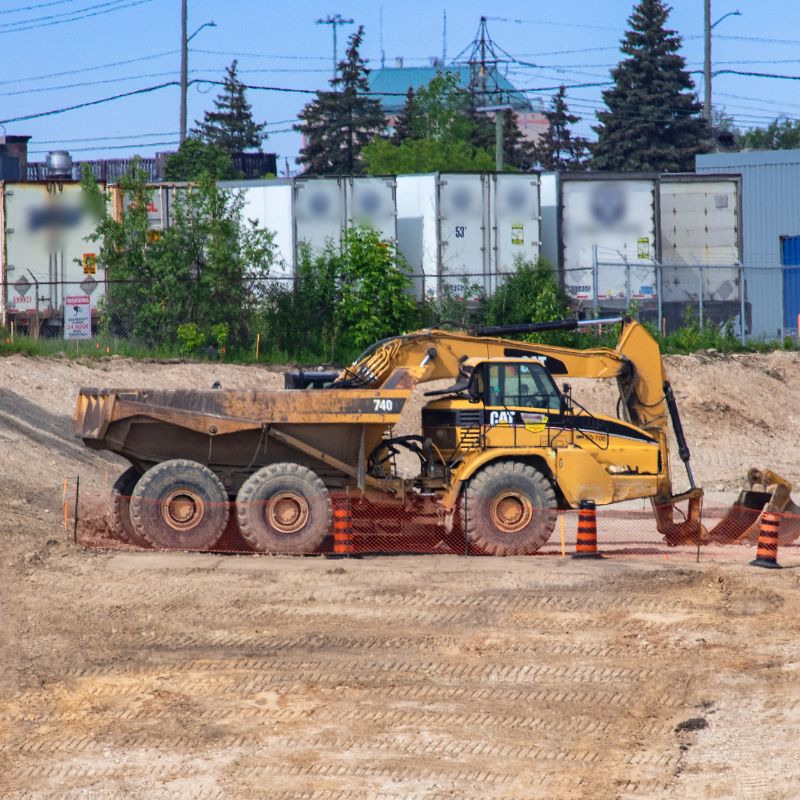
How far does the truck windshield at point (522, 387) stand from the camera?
17.2 meters

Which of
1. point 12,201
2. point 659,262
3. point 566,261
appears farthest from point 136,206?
point 659,262

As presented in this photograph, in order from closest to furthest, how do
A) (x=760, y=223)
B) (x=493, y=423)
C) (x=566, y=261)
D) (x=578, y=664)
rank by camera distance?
(x=578, y=664), (x=493, y=423), (x=566, y=261), (x=760, y=223)

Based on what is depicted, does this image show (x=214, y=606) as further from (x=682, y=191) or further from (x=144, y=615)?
(x=682, y=191)

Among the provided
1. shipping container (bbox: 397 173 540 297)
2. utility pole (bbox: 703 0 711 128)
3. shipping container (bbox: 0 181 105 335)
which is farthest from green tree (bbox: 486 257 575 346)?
utility pole (bbox: 703 0 711 128)

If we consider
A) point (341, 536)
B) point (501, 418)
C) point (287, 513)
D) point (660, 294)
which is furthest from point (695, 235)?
point (287, 513)

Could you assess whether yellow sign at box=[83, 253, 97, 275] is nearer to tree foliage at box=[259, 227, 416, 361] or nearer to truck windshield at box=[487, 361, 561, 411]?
tree foliage at box=[259, 227, 416, 361]

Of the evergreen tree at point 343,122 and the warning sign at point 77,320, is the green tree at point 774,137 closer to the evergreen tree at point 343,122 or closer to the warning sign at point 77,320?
the evergreen tree at point 343,122

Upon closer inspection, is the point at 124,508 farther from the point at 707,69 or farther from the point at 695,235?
the point at 707,69

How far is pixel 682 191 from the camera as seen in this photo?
3416 centimetres

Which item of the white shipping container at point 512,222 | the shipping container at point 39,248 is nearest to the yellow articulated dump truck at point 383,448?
the shipping container at point 39,248

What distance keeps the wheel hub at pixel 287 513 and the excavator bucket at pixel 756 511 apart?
18.0 ft

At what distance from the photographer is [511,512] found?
17.1 metres

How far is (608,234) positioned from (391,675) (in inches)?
890

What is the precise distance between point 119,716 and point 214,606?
129 inches
